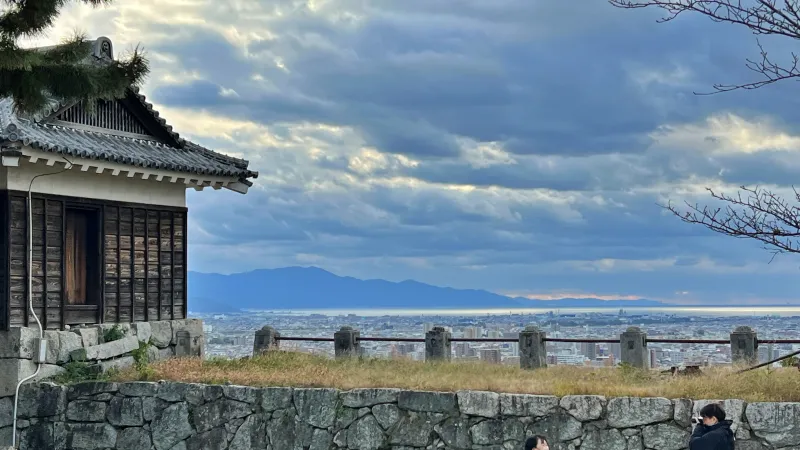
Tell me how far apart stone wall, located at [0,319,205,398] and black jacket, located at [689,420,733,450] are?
12.5m

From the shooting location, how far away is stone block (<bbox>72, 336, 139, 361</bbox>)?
2147cm

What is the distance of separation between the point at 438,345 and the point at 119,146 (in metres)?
8.08

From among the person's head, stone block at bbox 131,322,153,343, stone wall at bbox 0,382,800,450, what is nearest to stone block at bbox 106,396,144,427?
stone wall at bbox 0,382,800,450

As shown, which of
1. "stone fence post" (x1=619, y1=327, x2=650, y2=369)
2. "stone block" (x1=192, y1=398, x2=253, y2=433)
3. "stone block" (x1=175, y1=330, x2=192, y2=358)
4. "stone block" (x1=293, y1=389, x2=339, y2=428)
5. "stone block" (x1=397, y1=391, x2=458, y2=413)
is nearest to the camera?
"stone block" (x1=397, y1=391, x2=458, y2=413)

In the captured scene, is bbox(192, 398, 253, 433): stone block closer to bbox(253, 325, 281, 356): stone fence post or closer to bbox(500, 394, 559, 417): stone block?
bbox(500, 394, 559, 417): stone block

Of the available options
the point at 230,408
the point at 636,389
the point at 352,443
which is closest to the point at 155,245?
the point at 230,408

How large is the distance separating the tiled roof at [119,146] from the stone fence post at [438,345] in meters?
6.03

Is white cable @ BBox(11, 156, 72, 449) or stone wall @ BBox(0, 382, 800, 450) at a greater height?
white cable @ BBox(11, 156, 72, 449)

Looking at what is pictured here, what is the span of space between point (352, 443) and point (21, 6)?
9263mm

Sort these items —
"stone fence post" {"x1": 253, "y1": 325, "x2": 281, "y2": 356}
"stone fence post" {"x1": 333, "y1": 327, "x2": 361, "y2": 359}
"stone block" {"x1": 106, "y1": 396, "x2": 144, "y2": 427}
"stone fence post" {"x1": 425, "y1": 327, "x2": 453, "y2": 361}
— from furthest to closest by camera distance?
1. "stone fence post" {"x1": 253, "y1": 325, "x2": 281, "y2": 356}
2. "stone fence post" {"x1": 333, "y1": 327, "x2": 361, "y2": 359}
3. "stone fence post" {"x1": 425, "y1": 327, "x2": 453, "y2": 361}
4. "stone block" {"x1": 106, "y1": 396, "x2": 144, "y2": 427}

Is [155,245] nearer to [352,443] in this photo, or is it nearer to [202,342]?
[202,342]

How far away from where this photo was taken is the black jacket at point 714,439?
14000mm

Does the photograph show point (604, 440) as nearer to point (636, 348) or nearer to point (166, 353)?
point (636, 348)

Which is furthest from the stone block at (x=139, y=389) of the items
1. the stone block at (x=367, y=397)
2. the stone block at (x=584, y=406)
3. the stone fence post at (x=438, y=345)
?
the stone block at (x=584, y=406)
